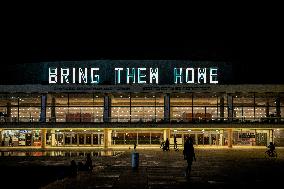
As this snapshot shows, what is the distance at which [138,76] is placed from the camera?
61.0m

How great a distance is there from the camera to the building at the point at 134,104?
6019 cm

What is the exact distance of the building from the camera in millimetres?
60188

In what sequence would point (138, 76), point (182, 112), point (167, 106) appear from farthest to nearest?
point (182, 112) < point (167, 106) < point (138, 76)

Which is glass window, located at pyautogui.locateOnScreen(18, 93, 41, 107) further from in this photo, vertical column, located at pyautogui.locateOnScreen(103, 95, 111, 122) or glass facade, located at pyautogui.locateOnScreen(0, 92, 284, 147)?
vertical column, located at pyautogui.locateOnScreen(103, 95, 111, 122)

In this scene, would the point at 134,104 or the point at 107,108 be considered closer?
the point at 107,108

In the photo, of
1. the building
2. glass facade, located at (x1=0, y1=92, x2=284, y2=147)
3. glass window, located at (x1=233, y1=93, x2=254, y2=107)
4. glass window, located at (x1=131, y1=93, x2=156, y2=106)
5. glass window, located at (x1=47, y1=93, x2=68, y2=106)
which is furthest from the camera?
glass window, located at (x1=47, y1=93, x2=68, y2=106)

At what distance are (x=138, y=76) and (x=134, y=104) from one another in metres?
4.22

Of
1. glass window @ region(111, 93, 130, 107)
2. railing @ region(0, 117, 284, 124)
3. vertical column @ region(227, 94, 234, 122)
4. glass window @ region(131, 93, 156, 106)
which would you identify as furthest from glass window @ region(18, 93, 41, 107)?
vertical column @ region(227, 94, 234, 122)

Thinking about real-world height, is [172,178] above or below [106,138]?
above

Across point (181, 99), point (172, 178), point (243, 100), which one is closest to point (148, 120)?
point (181, 99)

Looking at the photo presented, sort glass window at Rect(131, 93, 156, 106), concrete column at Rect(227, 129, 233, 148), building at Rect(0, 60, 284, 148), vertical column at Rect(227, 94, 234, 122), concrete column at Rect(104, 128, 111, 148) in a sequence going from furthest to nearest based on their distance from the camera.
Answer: glass window at Rect(131, 93, 156, 106) < vertical column at Rect(227, 94, 234, 122) < building at Rect(0, 60, 284, 148) < concrete column at Rect(104, 128, 111, 148) < concrete column at Rect(227, 129, 233, 148)

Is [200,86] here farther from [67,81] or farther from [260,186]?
[260,186]

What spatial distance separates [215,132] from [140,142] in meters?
9.89

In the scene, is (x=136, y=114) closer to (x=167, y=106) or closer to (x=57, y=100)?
(x=167, y=106)
